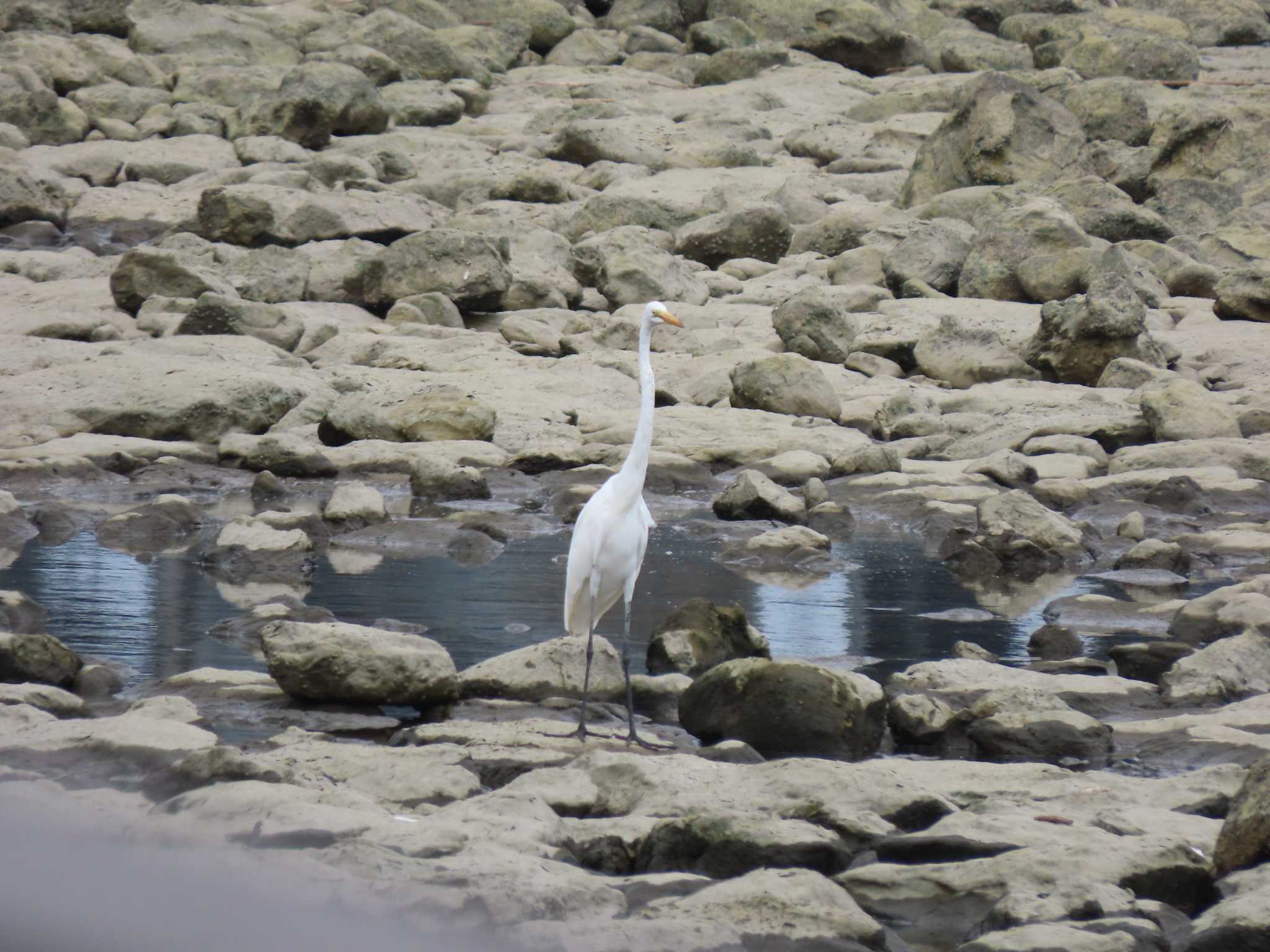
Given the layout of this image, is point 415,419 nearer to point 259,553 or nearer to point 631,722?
point 259,553

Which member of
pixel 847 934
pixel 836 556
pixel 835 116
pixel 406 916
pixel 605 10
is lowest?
pixel 836 556

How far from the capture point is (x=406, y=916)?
4.11 ft

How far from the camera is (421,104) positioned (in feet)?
90.7

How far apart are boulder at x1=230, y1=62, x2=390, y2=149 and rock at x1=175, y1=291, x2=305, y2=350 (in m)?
9.72

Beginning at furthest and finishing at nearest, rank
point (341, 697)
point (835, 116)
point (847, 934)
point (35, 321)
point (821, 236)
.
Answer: point (835, 116)
point (821, 236)
point (35, 321)
point (341, 697)
point (847, 934)

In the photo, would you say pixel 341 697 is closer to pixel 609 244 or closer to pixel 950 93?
pixel 609 244

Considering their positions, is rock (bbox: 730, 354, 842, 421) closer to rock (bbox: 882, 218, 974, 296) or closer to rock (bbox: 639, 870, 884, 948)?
rock (bbox: 882, 218, 974, 296)

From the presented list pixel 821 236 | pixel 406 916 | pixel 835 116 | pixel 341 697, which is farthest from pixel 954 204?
A: pixel 406 916

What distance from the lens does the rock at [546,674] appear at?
6.50 m

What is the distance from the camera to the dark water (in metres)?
7.62

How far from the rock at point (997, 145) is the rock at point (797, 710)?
1809 cm

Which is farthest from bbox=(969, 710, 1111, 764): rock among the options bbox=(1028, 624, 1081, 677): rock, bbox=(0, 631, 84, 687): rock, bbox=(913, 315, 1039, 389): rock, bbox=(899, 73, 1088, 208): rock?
bbox=(899, 73, 1088, 208): rock

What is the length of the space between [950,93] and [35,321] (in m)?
19.4

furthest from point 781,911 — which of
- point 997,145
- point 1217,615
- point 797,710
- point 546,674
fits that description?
point 997,145
